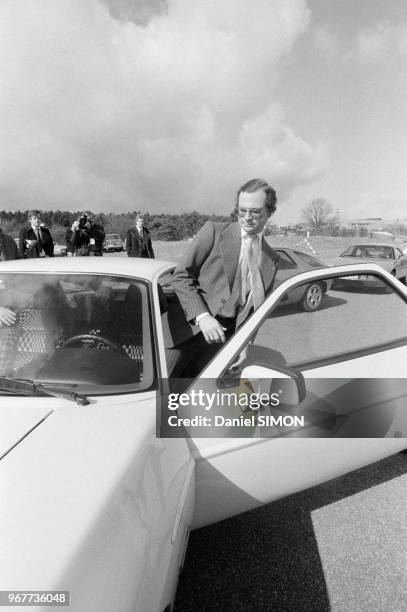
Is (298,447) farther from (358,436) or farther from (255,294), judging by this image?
(255,294)

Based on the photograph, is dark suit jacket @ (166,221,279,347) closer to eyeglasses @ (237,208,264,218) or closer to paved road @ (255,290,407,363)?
eyeglasses @ (237,208,264,218)

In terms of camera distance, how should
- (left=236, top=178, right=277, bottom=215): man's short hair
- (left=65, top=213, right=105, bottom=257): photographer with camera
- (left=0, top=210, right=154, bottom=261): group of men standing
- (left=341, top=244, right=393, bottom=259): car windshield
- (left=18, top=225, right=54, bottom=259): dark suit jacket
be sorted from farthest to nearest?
1. (left=341, top=244, right=393, bottom=259): car windshield
2. (left=65, top=213, right=105, bottom=257): photographer with camera
3. (left=0, top=210, right=154, bottom=261): group of men standing
4. (left=18, top=225, right=54, bottom=259): dark suit jacket
5. (left=236, top=178, right=277, bottom=215): man's short hair

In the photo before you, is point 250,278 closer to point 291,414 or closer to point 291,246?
point 291,414

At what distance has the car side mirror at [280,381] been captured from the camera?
1.48 meters

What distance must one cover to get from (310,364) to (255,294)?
0.44 m

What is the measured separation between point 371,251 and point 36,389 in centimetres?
1014

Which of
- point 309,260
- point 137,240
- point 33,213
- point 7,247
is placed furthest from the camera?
point 137,240

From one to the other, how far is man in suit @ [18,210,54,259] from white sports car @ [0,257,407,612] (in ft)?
18.7

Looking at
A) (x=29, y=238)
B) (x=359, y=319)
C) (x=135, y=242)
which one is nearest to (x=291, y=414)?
(x=359, y=319)

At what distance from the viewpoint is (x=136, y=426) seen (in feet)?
4.49

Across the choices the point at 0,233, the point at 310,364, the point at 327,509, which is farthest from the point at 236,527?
the point at 0,233

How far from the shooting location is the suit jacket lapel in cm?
204

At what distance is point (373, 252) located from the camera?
1019 centimetres

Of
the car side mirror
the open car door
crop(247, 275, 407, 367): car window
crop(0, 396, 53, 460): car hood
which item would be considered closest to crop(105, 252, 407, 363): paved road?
crop(247, 275, 407, 367): car window
